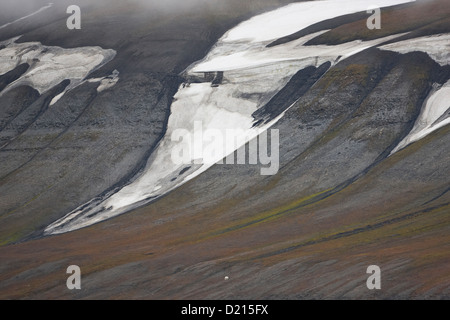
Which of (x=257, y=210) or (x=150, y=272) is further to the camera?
(x=257, y=210)

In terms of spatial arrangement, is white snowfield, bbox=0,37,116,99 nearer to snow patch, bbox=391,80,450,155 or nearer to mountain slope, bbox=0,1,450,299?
mountain slope, bbox=0,1,450,299

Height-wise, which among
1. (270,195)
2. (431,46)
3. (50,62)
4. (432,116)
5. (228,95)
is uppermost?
(50,62)

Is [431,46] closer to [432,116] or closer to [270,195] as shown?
[432,116]

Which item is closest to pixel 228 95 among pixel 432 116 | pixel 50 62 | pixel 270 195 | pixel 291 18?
pixel 270 195

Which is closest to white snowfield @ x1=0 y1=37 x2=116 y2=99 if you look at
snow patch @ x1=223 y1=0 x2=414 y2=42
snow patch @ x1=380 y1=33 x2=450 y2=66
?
snow patch @ x1=223 y1=0 x2=414 y2=42

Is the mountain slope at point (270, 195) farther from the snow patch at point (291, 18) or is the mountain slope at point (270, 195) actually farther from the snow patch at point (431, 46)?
the snow patch at point (291, 18)

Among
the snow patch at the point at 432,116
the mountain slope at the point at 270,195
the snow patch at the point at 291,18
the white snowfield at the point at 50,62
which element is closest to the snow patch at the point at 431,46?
the mountain slope at the point at 270,195
